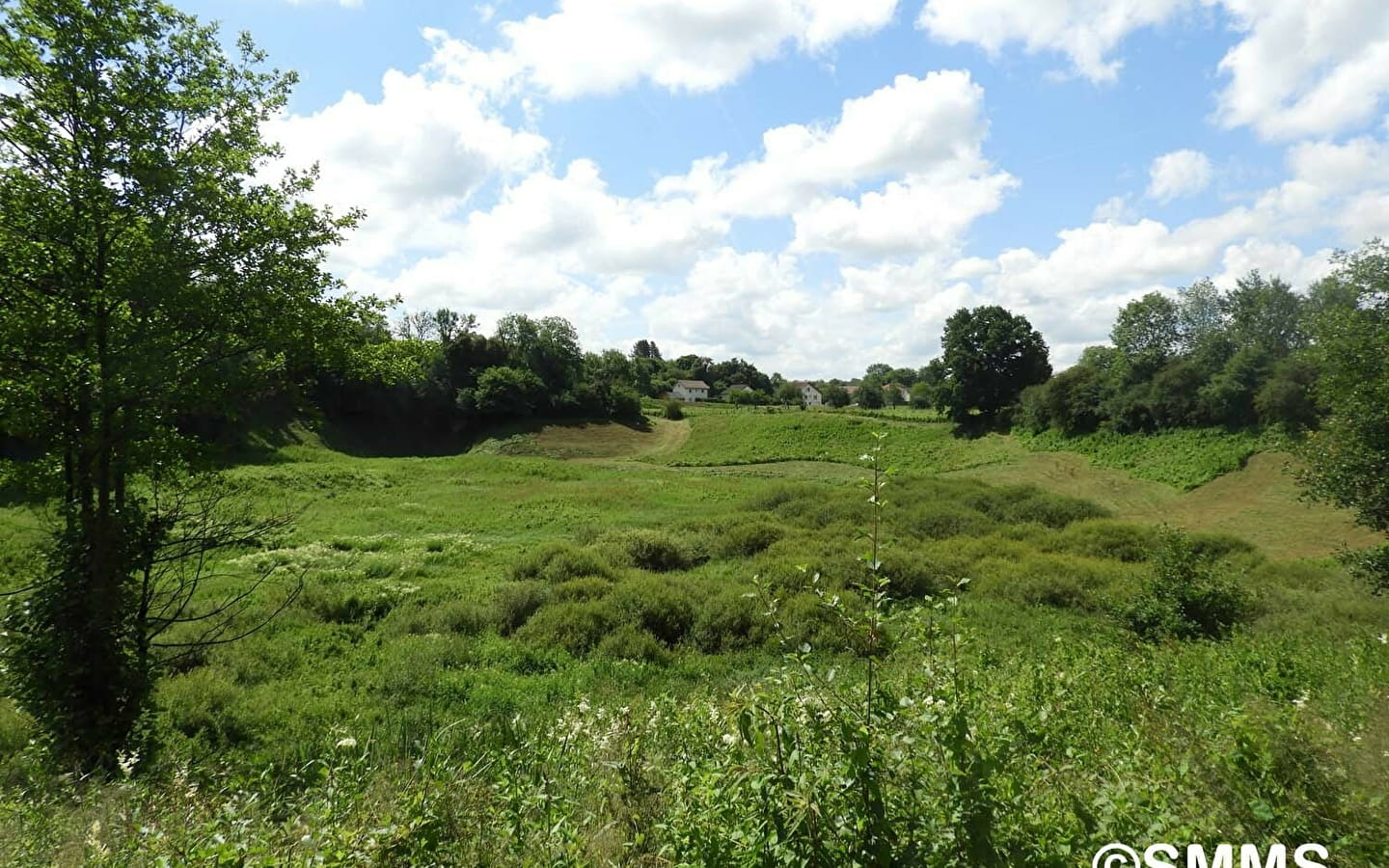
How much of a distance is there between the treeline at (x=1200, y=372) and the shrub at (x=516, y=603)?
36432 millimetres

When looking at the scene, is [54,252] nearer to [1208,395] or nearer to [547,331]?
[1208,395]

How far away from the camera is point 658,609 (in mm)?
12898

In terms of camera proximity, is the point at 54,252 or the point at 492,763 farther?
the point at 54,252

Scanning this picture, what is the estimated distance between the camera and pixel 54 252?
21.8 feet

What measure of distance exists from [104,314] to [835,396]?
369ft

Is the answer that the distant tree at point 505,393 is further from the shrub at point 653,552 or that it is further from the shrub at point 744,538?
the shrub at point 653,552

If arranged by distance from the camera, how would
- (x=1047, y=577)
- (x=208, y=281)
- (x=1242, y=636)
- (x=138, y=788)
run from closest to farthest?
(x=138, y=788) < (x=208, y=281) < (x=1242, y=636) < (x=1047, y=577)

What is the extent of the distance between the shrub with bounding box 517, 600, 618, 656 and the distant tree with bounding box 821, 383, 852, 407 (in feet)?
Answer: 337

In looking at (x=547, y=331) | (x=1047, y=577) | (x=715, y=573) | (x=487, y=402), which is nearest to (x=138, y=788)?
(x=715, y=573)

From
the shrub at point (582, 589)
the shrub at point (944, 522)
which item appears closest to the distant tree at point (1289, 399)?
the shrub at point (944, 522)

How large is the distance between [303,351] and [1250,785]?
9.96 meters

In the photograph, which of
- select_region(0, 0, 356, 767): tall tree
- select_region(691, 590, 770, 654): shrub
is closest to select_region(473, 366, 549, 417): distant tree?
select_region(691, 590, 770, 654): shrub

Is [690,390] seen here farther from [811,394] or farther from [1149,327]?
[1149,327]

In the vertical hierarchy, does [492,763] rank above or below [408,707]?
above
